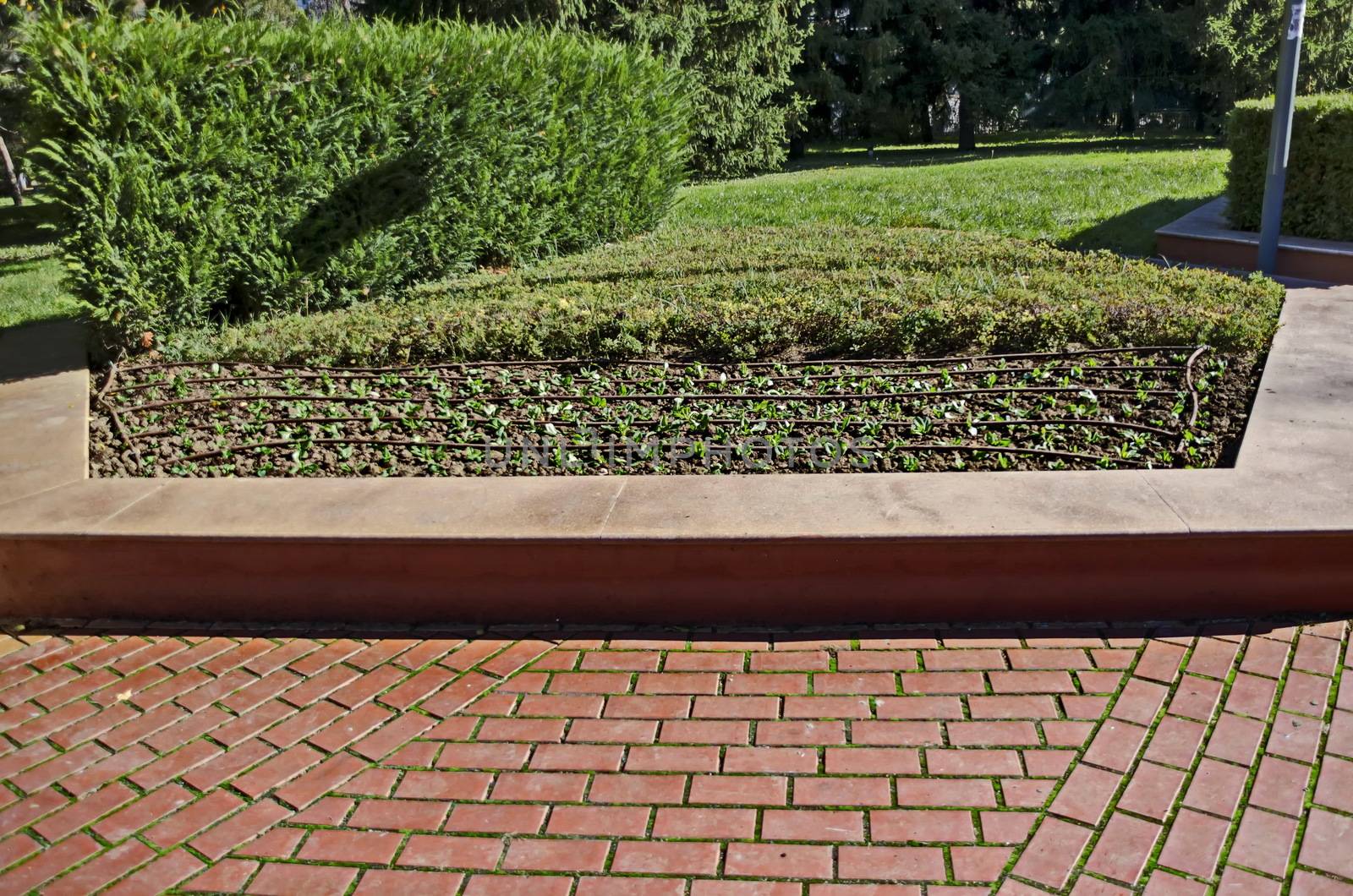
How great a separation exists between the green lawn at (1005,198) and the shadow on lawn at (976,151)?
3.06m

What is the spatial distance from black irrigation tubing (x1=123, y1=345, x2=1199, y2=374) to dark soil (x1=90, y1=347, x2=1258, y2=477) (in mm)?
15

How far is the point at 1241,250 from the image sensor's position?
8523 millimetres

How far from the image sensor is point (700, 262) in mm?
8258

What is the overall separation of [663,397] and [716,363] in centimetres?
70

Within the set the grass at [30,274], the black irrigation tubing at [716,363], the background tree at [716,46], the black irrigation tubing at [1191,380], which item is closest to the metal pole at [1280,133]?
the black irrigation tubing at [1191,380]

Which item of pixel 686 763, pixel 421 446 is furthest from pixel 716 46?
pixel 686 763

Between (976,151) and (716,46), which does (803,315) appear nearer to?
(716,46)

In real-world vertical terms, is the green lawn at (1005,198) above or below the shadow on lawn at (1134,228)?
above

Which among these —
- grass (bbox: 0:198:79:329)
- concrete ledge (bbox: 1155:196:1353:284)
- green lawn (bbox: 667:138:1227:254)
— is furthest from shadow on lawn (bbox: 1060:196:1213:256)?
grass (bbox: 0:198:79:329)

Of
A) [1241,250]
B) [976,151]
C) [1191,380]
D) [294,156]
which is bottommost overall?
[1191,380]

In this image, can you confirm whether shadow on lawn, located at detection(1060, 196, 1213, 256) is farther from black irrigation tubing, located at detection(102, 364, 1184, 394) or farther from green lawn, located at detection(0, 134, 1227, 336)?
black irrigation tubing, located at detection(102, 364, 1184, 394)

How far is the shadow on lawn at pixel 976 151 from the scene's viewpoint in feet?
73.7

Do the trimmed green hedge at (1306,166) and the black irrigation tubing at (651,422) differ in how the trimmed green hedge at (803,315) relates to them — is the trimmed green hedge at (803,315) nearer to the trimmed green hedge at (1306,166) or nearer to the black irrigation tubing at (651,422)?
the black irrigation tubing at (651,422)

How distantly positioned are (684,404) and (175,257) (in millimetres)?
3631
